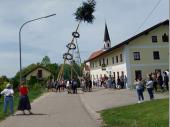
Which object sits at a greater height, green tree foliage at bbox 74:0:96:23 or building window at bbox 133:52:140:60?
green tree foliage at bbox 74:0:96:23

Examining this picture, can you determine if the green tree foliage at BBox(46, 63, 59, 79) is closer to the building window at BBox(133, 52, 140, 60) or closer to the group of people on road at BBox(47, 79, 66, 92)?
the group of people on road at BBox(47, 79, 66, 92)

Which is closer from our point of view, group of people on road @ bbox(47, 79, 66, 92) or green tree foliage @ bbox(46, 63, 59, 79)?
group of people on road @ bbox(47, 79, 66, 92)

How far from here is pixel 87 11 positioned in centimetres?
5703

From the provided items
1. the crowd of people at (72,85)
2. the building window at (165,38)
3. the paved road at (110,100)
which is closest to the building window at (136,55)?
the building window at (165,38)

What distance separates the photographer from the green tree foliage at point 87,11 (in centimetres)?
5659

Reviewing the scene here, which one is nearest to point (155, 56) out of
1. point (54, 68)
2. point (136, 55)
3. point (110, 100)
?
point (136, 55)

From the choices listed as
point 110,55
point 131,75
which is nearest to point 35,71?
point 110,55

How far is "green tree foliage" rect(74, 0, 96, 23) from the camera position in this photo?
5659cm

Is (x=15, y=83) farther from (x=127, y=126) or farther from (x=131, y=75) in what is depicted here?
(x=127, y=126)

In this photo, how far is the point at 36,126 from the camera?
15.0 meters

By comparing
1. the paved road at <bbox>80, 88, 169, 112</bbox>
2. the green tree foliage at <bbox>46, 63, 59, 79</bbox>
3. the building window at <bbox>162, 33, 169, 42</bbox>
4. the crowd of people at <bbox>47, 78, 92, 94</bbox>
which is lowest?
the paved road at <bbox>80, 88, 169, 112</bbox>

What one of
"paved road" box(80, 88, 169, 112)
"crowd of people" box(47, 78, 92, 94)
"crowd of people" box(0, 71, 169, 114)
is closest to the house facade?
"crowd of people" box(0, 71, 169, 114)

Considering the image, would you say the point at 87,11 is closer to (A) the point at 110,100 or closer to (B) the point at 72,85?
(B) the point at 72,85

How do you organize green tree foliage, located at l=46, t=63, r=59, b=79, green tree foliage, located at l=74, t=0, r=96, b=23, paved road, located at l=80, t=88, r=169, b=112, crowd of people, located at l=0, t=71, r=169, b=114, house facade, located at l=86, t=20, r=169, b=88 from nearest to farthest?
crowd of people, located at l=0, t=71, r=169, b=114 < paved road, located at l=80, t=88, r=169, b=112 < house facade, located at l=86, t=20, r=169, b=88 < green tree foliage, located at l=74, t=0, r=96, b=23 < green tree foliage, located at l=46, t=63, r=59, b=79
